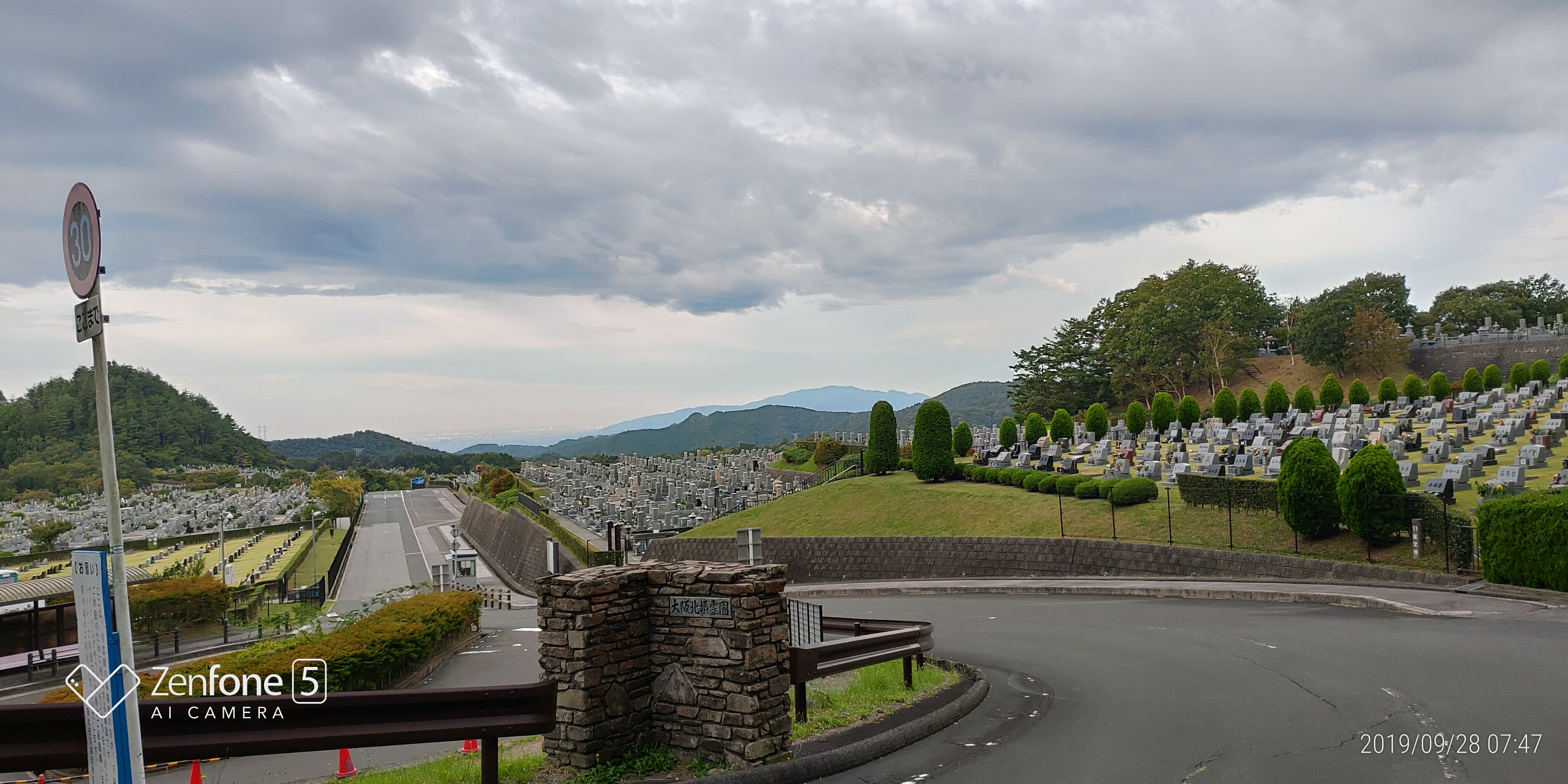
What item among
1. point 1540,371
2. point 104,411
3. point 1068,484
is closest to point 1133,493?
point 1068,484

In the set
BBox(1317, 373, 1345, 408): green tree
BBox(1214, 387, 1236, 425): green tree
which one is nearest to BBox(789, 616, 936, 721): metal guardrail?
BBox(1214, 387, 1236, 425): green tree

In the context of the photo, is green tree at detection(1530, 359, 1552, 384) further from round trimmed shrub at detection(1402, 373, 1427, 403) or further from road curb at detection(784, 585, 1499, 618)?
road curb at detection(784, 585, 1499, 618)

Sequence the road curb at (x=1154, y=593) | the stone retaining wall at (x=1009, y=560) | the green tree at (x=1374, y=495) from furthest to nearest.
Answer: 1. the stone retaining wall at (x=1009, y=560)
2. the green tree at (x=1374, y=495)
3. the road curb at (x=1154, y=593)

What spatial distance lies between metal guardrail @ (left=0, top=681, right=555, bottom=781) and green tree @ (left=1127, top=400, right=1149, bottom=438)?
1464 inches

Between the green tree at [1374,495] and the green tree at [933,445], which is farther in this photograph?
the green tree at [933,445]

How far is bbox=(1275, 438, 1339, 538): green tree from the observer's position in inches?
758

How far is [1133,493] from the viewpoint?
24422mm

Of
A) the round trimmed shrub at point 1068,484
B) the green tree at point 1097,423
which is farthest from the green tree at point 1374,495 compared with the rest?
the green tree at point 1097,423

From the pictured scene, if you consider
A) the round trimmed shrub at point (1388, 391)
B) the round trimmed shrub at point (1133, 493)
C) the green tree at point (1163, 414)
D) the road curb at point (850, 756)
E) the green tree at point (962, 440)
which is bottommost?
the road curb at point (850, 756)

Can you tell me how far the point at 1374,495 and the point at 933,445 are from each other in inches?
679

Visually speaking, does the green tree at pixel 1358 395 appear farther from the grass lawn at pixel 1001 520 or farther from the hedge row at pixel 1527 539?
the hedge row at pixel 1527 539

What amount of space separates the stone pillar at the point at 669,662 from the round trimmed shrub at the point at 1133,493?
20.5 m

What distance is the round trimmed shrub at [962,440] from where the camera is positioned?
39.8 metres

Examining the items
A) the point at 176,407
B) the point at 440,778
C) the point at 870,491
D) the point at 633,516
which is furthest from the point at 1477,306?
the point at 176,407
